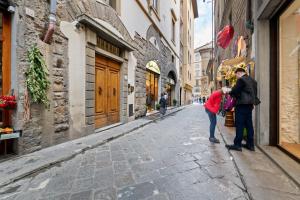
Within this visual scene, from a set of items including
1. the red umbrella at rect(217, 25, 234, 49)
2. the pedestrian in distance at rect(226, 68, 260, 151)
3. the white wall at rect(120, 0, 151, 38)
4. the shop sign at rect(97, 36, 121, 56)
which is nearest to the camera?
the pedestrian in distance at rect(226, 68, 260, 151)

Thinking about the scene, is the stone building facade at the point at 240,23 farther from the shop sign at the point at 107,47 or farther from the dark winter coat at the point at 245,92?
the shop sign at the point at 107,47

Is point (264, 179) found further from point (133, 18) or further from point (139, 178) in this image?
point (133, 18)

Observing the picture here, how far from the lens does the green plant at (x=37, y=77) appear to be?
14.3 feet

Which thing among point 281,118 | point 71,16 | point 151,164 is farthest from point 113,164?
point 71,16

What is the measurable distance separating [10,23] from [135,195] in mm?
3733

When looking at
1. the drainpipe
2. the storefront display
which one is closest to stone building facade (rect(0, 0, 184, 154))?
the drainpipe

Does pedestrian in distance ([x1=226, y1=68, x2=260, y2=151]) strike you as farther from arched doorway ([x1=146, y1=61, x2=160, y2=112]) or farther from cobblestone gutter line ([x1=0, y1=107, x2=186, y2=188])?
arched doorway ([x1=146, y1=61, x2=160, y2=112])

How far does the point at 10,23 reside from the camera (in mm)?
4191

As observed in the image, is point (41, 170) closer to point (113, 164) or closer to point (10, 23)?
point (113, 164)

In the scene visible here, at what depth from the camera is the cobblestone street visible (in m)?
2.68

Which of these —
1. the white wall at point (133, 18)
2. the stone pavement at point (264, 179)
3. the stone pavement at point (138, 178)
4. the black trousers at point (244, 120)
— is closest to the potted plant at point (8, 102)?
the stone pavement at point (138, 178)

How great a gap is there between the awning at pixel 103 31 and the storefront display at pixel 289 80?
443 cm

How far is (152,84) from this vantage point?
554 inches

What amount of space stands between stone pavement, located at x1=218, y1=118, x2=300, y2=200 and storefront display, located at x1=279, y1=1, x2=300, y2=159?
33.4 inches
